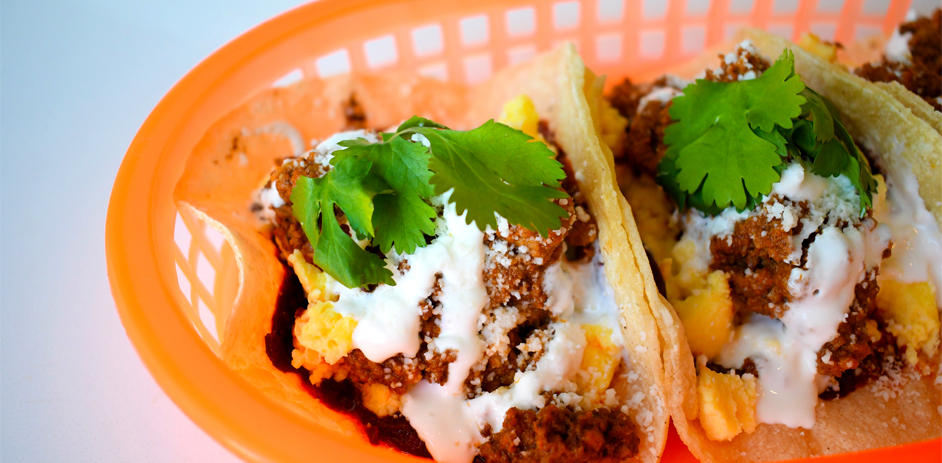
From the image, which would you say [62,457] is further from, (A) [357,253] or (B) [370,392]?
(A) [357,253]

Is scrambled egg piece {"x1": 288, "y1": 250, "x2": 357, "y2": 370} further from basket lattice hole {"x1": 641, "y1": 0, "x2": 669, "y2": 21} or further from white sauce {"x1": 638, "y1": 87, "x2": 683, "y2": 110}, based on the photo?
basket lattice hole {"x1": 641, "y1": 0, "x2": 669, "y2": 21}

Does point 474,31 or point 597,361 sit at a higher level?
point 474,31

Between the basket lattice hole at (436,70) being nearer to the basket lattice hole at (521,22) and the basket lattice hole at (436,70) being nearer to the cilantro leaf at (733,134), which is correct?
the basket lattice hole at (521,22)

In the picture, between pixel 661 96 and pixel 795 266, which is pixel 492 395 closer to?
pixel 795 266

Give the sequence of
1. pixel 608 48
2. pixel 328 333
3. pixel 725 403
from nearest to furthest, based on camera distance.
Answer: pixel 328 333, pixel 725 403, pixel 608 48

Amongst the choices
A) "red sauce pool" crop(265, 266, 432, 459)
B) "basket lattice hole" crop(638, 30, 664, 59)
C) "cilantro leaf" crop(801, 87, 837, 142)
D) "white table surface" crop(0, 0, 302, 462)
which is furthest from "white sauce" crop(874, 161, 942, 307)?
"white table surface" crop(0, 0, 302, 462)

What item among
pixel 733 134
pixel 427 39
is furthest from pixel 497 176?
pixel 427 39

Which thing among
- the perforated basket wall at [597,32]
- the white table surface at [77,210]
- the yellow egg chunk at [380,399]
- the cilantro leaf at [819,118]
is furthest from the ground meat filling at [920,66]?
the white table surface at [77,210]

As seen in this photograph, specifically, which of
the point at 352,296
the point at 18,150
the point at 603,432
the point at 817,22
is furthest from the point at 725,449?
the point at 18,150
